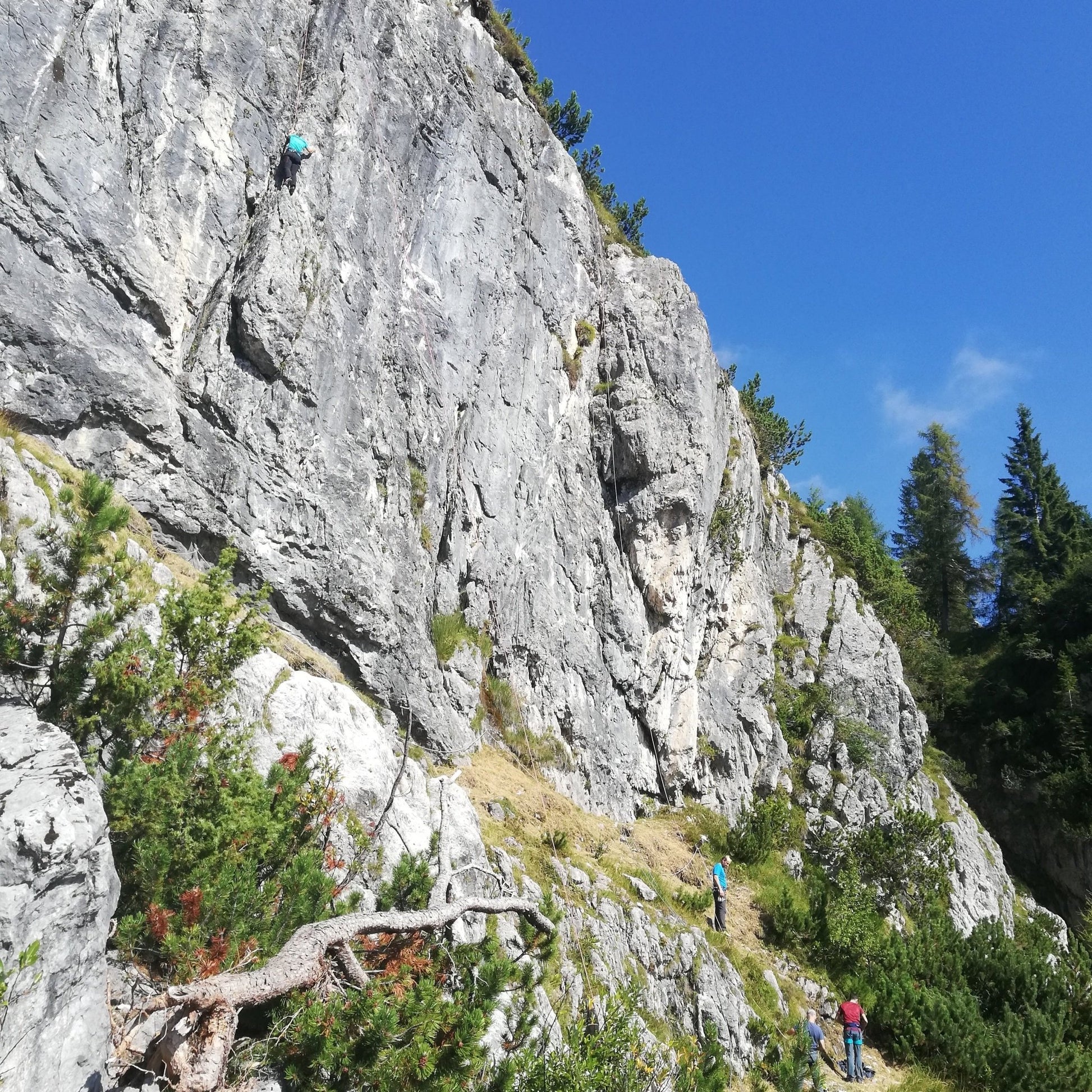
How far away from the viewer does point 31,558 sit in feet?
19.2

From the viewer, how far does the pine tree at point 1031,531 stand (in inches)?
1344

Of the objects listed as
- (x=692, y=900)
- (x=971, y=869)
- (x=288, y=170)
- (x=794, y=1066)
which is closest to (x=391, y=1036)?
(x=794, y=1066)

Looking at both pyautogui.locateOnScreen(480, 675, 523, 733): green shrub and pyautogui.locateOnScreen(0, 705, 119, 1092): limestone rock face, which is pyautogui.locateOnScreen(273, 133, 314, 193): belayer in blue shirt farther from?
pyautogui.locateOnScreen(0, 705, 119, 1092): limestone rock face

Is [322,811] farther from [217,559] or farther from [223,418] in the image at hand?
[223,418]

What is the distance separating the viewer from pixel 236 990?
460cm

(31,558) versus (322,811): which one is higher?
(31,558)

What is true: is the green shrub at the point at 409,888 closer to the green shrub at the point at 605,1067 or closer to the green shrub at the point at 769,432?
the green shrub at the point at 605,1067

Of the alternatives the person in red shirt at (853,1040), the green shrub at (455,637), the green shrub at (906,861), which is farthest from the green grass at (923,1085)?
the green shrub at (455,637)

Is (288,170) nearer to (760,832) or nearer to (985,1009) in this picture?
(760,832)

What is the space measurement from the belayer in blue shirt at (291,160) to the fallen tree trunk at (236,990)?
12.4 meters

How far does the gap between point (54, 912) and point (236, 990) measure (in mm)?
1221

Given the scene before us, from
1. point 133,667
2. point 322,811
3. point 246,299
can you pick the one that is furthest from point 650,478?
point 133,667

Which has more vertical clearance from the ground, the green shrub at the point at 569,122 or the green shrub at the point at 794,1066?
the green shrub at the point at 569,122

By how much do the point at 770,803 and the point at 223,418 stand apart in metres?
15.9
